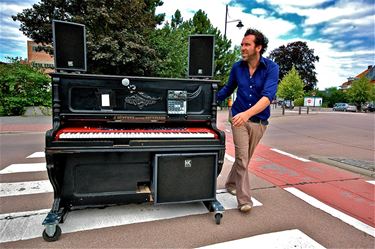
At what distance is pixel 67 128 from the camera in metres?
2.99

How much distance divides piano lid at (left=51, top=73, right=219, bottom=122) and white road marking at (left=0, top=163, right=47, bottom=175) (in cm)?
303

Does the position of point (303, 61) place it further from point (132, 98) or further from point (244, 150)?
point (132, 98)

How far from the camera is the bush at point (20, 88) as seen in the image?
1414 centimetres

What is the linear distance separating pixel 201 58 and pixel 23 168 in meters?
4.28

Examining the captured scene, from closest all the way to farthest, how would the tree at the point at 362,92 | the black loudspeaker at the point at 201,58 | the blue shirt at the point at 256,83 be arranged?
1. the blue shirt at the point at 256,83
2. the black loudspeaker at the point at 201,58
3. the tree at the point at 362,92

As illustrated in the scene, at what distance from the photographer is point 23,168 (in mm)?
5398

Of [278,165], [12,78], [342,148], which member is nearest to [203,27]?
[12,78]

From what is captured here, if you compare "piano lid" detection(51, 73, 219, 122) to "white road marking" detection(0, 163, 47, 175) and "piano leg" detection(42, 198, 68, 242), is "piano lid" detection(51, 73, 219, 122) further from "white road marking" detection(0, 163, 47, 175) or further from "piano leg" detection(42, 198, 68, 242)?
"white road marking" detection(0, 163, 47, 175)

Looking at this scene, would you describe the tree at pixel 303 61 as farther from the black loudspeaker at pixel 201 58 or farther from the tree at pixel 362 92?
the black loudspeaker at pixel 201 58

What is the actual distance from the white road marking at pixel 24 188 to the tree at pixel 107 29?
1200 cm

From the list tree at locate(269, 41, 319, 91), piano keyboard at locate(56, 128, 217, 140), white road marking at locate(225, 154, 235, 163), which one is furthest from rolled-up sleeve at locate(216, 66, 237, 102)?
tree at locate(269, 41, 319, 91)

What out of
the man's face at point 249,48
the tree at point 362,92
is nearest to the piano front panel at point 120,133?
the man's face at point 249,48

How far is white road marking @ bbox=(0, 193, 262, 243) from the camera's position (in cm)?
289

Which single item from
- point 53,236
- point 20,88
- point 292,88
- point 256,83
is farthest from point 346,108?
point 53,236
